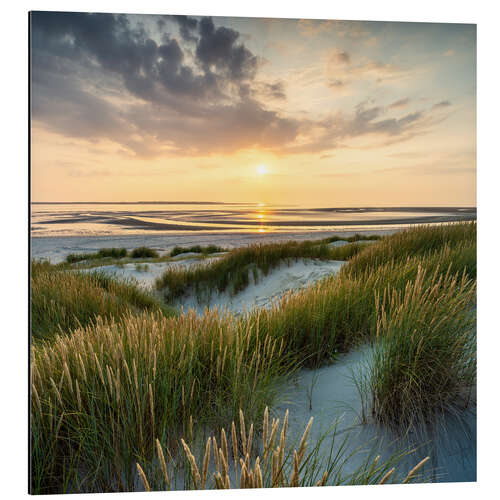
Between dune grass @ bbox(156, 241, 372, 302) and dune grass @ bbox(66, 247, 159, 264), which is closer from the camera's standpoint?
dune grass @ bbox(66, 247, 159, 264)

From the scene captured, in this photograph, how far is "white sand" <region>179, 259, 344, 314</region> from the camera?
2855 mm

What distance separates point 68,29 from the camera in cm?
243

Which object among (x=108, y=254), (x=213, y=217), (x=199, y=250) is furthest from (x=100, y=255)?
(x=213, y=217)

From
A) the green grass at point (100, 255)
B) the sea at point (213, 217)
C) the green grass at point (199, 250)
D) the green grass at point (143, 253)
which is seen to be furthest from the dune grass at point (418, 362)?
the green grass at point (100, 255)

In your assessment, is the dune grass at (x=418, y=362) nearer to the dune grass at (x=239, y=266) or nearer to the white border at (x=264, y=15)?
the white border at (x=264, y=15)

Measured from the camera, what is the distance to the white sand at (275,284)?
2855 millimetres

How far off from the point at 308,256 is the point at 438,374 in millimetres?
1008

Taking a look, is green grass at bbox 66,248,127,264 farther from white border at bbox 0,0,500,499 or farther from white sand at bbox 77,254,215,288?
white border at bbox 0,0,500,499

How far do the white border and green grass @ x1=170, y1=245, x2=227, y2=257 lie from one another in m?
0.82

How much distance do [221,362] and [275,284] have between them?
0.85m

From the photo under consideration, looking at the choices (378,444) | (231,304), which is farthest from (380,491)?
(231,304)

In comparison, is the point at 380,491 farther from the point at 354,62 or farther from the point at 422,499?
the point at 354,62

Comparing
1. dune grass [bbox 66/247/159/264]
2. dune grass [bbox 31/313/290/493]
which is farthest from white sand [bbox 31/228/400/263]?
dune grass [bbox 31/313/290/493]

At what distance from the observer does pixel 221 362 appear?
221cm
